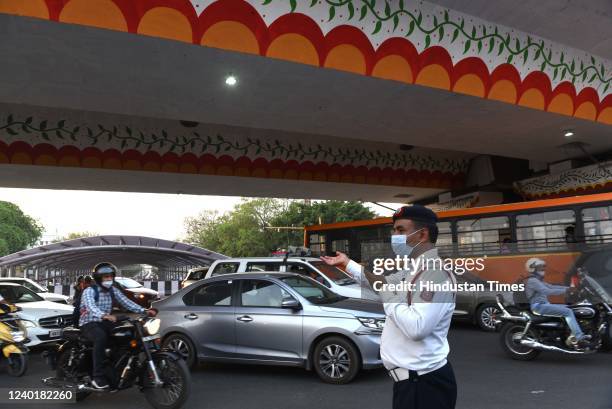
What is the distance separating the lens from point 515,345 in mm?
8180

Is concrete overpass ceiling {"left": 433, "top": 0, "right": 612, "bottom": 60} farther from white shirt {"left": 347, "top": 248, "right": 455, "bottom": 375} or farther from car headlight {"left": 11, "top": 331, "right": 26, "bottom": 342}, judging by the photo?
car headlight {"left": 11, "top": 331, "right": 26, "bottom": 342}

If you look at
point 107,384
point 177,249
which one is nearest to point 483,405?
point 107,384

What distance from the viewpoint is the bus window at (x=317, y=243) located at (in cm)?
1803

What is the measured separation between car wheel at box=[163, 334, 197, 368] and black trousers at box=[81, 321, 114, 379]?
1800mm

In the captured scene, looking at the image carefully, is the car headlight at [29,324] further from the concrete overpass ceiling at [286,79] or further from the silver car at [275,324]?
the concrete overpass ceiling at [286,79]

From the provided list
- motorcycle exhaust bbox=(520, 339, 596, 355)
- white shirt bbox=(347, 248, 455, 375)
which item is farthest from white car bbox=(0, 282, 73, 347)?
white shirt bbox=(347, 248, 455, 375)

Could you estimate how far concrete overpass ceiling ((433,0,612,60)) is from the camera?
8906mm

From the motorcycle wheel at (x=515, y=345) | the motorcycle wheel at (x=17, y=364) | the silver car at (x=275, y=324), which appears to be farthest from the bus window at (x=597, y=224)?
the motorcycle wheel at (x=17, y=364)

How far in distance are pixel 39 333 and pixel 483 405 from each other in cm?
769

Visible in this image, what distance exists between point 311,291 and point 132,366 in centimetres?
293

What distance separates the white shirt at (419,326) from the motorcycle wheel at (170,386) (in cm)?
364

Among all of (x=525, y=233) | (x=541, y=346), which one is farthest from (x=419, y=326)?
(x=525, y=233)

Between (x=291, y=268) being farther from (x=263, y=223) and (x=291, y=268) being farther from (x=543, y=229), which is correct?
(x=263, y=223)

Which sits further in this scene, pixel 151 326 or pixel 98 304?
pixel 98 304
